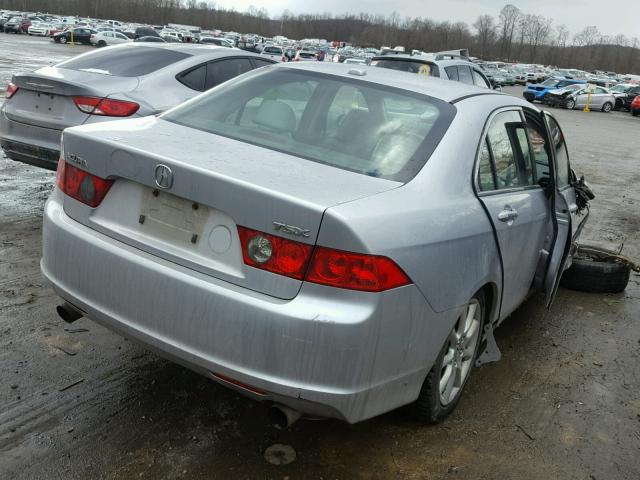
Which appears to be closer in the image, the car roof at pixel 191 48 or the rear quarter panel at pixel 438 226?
the rear quarter panel at pixel 438 226

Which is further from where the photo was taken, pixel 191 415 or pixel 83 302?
pixel 191 415

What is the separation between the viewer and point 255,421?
3117 mm

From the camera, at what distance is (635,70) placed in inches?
5118

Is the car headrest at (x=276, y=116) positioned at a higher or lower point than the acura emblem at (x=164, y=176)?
higher

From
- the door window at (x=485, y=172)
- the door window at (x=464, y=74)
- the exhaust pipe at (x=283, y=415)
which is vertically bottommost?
the exhaust pipe at (x=283, y=415)

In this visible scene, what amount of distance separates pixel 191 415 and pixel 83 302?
0.76 m

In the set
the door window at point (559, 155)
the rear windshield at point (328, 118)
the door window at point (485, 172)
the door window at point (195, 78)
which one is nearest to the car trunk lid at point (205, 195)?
the rear windshield at point (328, 118)

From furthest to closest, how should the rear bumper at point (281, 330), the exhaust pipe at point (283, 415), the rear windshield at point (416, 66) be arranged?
the rear windshield at point (416, 66) → the exhaust pipe at point (283, 415) → the rear bumper at point (281, 330)

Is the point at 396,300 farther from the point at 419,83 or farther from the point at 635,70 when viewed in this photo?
the point at 635,70

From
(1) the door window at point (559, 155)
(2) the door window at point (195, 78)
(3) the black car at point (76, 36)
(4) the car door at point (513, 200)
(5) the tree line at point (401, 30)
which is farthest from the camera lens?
(5) the tree line at point (401, 30)

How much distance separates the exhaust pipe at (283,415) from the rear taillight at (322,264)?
0.52 m

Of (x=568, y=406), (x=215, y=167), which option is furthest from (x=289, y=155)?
(x=568, y=406)

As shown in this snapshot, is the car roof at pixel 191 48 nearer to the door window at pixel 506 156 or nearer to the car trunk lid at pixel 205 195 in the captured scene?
the door window at pixel 506 156

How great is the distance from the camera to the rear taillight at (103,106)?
18.7 feet
